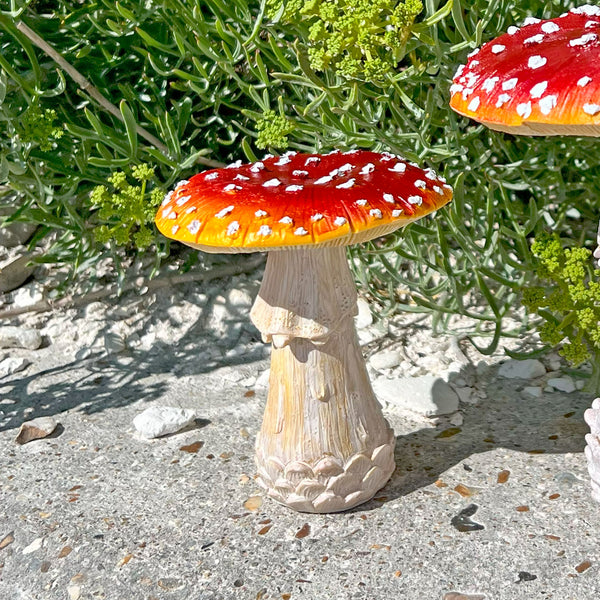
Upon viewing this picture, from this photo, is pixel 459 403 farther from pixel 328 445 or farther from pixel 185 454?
pixel 185 454

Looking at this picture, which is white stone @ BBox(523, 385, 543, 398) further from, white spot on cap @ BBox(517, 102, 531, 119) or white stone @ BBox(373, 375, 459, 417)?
white spot on cap @ BBox(517, 102, 531, 119)

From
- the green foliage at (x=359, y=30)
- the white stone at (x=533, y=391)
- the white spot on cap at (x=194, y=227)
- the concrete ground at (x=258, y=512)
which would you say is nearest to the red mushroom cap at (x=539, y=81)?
the green foliage at (x=359, y=30)

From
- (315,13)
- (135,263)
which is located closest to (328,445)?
(315,13)

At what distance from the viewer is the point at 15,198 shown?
2.23 m

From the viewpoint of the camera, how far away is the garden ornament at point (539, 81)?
1.13 metres

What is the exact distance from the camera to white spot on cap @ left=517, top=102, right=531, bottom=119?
3.77 ft

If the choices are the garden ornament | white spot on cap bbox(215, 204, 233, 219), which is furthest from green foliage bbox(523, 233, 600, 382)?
white spot on cap bbox(215, 204, 233, 219)

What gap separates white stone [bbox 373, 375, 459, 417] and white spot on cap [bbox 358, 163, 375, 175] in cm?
64

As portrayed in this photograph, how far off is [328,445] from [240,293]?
0.85m

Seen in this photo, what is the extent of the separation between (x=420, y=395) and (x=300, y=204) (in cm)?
74

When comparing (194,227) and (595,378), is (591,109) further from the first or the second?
(595,378)

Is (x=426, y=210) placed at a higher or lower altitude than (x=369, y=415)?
higher

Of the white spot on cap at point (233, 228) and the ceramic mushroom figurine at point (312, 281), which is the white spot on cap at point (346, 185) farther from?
the white spot on cap at point (233, 228)

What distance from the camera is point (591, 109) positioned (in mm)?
1102
